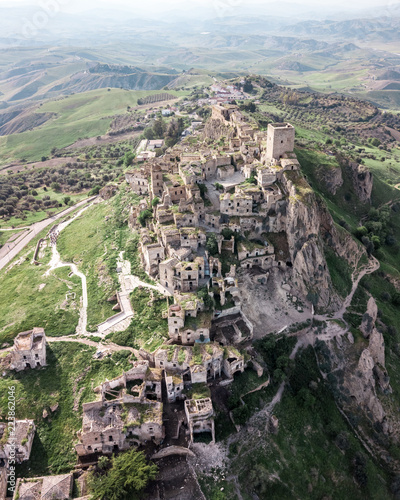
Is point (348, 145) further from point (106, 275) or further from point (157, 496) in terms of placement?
point (157, 496)

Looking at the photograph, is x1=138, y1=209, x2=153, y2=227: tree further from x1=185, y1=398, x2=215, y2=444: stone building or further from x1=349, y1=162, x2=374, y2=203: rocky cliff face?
x1=349, y1=162, x2=374, y2=203: rocky cliff face

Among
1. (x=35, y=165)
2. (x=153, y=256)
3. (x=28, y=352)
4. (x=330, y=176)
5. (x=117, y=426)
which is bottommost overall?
(x=35, y=165)

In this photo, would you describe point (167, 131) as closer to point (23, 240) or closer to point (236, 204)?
point (23, 240)

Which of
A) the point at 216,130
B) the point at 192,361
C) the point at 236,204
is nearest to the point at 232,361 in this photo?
the point at 192,361

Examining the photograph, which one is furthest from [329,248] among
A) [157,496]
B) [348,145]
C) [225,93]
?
[225,93]

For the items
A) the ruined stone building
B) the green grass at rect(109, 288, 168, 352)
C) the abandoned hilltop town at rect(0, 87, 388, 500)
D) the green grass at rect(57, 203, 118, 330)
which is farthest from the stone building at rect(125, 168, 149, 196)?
the ruined stone building

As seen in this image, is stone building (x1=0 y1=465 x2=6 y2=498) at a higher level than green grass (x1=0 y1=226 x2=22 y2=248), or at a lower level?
higher
